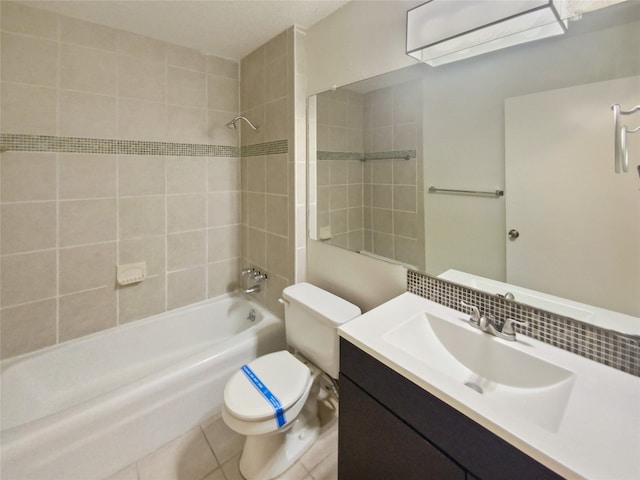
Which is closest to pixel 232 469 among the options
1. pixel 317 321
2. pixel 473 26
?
pixel 317 321

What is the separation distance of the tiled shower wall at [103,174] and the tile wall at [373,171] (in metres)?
0.91

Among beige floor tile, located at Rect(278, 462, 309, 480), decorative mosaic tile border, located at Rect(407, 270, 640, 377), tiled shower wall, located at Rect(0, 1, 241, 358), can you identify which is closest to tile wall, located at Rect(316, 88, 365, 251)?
decorative mosaic tile border, located at Rect(407, 270, 640, 377)

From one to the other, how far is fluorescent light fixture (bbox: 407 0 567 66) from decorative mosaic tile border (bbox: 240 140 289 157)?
92cm

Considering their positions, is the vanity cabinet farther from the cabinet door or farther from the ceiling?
the ceiling

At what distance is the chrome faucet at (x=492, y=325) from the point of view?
98cm

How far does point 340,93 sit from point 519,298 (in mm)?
1322

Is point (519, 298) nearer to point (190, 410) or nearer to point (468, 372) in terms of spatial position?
point (468, 372)

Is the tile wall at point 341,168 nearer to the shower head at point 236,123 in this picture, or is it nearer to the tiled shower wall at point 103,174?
the shower head at point 236,123

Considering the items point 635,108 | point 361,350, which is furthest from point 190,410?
point 635,108

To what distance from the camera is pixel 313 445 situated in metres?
1.51

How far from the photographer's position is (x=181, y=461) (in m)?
1.44

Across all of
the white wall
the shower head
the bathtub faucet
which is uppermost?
the white wall

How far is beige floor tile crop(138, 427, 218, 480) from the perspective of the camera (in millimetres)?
1373

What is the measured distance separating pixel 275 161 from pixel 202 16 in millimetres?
863
